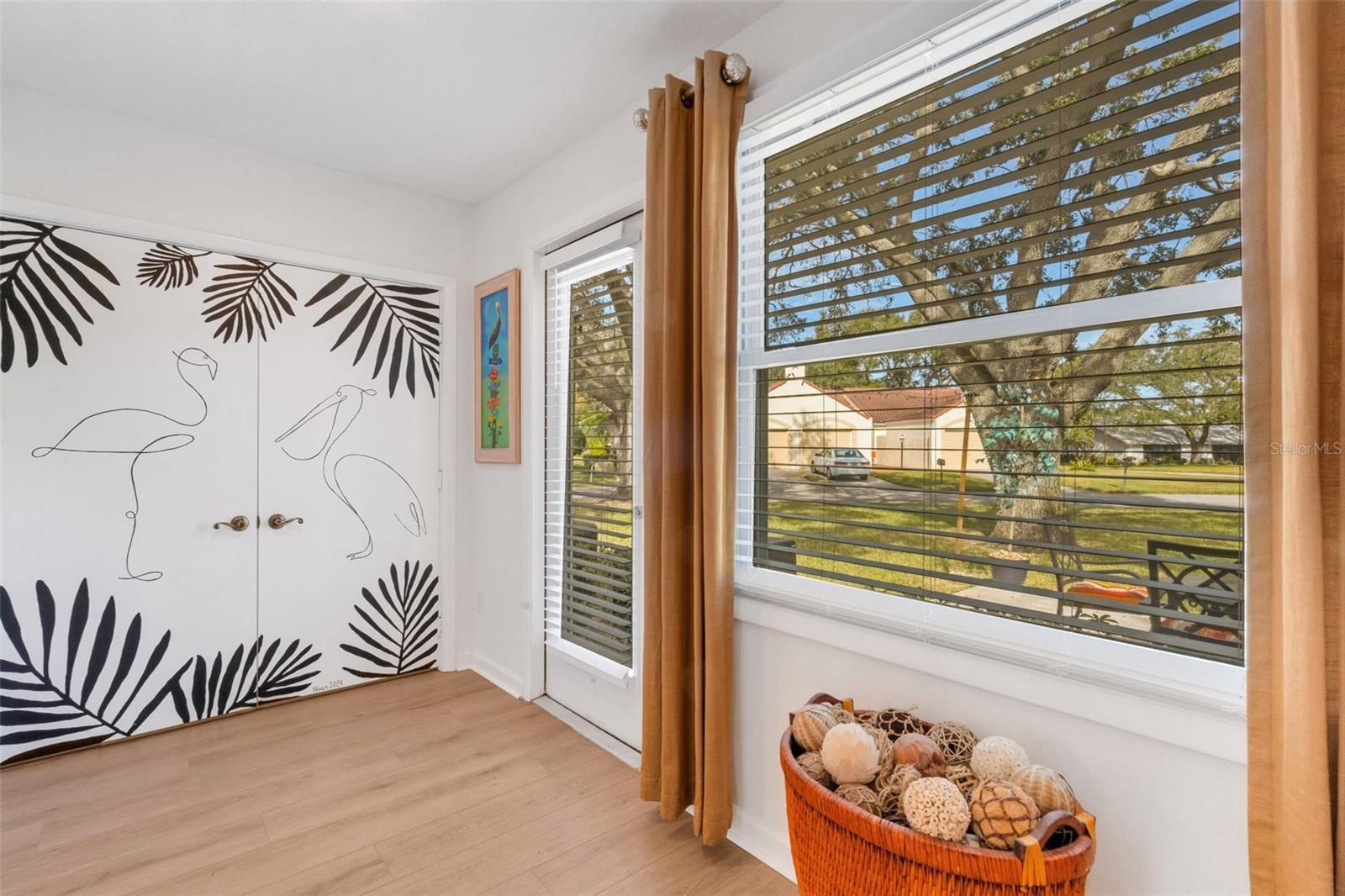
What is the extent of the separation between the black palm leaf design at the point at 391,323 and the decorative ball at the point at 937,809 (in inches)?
120

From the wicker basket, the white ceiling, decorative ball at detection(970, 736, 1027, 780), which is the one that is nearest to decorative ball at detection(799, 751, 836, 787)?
the wicker basket

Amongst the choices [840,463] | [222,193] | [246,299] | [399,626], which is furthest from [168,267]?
[840,463]

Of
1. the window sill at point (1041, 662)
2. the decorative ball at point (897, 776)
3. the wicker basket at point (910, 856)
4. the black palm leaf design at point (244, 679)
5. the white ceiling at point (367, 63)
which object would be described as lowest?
the black palm leaf design at point (244, 679)

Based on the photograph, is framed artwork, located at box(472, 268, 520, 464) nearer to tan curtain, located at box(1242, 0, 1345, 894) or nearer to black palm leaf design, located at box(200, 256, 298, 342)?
black palm leaf design, located at box(200, 256, 298, 342)

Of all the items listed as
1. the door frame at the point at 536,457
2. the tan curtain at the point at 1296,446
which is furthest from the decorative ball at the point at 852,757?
the door frame at the point at 536,457

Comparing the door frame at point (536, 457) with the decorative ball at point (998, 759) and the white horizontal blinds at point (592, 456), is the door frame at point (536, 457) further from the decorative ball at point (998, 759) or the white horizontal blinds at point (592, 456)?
the decorative ball at point (998, 759)

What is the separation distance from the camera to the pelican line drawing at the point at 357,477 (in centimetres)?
307

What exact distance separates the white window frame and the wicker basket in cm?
27

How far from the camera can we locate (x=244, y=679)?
2.83m

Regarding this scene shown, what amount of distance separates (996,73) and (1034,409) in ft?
2.56

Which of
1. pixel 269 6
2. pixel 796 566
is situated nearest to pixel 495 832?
pixel 796 566

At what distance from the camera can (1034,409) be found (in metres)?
1.36

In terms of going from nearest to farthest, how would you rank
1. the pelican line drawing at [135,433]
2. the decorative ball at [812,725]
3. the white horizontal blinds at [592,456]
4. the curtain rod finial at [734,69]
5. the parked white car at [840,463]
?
the decorative ball at [812,725], the parked white car at [840,463], the curtain rod finial at [734,69], the pelican line drawing at [135,433], the white horizontal blinds at [592,456]

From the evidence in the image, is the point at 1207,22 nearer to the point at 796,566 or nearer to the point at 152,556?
the point at 796,566
